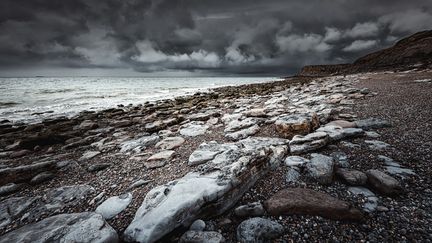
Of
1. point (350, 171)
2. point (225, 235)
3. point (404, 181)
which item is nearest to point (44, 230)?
point (225, 235)

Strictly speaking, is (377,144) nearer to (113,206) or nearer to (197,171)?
(197,171)

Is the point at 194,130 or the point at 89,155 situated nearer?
the point at 89,155

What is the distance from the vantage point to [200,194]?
2424 mm

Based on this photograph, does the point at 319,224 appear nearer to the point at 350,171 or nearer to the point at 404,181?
the point at 350,171

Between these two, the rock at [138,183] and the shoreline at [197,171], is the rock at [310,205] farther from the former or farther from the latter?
the rock at [138,183]

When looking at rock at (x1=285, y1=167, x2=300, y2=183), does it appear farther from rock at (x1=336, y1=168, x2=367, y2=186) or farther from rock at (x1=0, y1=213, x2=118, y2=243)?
rock at (x1=0, y1=213, x2=118, y2=243)

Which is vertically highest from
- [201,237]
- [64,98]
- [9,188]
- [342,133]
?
[342,133]

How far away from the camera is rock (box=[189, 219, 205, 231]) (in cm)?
224

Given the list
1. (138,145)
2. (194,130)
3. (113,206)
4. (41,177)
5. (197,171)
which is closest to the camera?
(113,206)

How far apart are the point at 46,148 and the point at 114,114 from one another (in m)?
4.94

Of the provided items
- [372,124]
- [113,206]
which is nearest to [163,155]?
[113,206]

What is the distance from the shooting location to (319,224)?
222cm

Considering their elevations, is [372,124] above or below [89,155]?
above

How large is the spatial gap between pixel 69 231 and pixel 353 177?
134 inches
